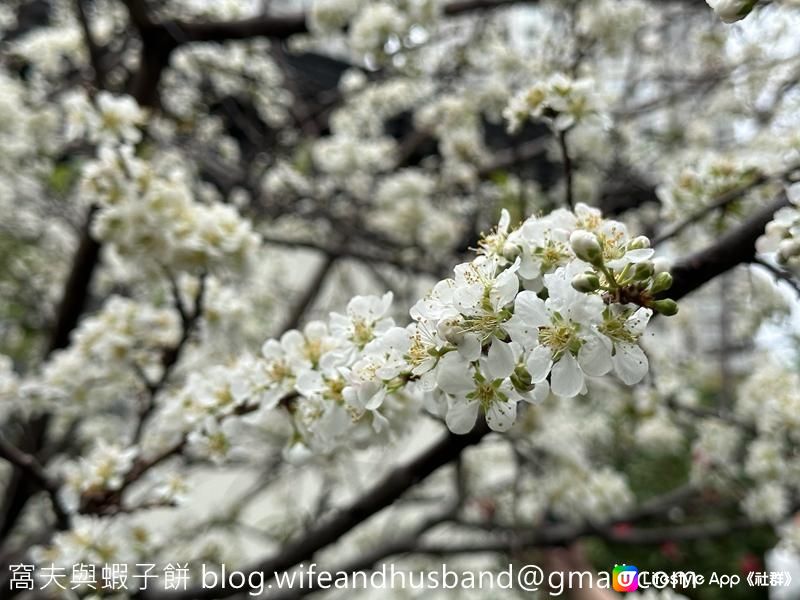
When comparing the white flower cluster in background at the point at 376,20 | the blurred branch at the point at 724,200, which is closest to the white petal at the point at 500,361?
the blurred branch at the point at 724,200

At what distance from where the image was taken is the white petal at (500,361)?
609 mm

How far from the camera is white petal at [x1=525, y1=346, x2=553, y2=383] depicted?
613mm

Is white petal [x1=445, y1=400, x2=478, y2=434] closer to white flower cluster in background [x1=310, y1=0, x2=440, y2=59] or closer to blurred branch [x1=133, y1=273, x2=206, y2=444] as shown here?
blurred branch [x1=133, y1=273, x2=206, y2=444]

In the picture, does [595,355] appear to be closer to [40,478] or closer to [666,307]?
[666,307]

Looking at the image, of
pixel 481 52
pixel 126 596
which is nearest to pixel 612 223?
pixel 126 596

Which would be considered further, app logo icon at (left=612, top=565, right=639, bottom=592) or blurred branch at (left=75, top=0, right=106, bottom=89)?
blurred branch at (left=75, top=0, right=106, bottom=89)

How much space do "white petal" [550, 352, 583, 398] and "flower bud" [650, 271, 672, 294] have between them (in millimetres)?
104

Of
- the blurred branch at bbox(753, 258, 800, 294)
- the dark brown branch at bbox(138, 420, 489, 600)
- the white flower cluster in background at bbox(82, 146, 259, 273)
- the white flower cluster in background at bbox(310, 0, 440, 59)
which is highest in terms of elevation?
the white flower cluster in background at bbox(310, 0, 440, 59)

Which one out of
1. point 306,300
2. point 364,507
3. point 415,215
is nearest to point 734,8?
point 364,507

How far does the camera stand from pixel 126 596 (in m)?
1.27

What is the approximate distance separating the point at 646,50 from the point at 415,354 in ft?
10.8

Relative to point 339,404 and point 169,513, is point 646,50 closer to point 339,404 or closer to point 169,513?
point 339,404

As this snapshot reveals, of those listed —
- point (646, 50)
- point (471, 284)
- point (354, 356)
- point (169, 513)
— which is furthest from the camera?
point (169, 513)

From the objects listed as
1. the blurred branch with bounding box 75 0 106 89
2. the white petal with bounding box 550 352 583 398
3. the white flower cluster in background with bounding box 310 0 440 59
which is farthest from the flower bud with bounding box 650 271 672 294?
the blurred branch with bounding box 75 0 106 89
